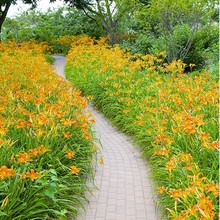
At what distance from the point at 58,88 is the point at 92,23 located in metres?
15.9

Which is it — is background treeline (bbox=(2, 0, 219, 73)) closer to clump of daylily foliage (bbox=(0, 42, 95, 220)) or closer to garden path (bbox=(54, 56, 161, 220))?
garden path (bbox=(54, 56, 161, 220))

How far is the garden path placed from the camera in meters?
3.40

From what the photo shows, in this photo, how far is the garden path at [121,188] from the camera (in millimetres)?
3404

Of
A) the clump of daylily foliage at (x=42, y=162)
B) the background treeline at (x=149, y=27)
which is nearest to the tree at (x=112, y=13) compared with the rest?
the background treeline at (x=149, y=27)

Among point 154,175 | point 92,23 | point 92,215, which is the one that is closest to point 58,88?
point 154,175

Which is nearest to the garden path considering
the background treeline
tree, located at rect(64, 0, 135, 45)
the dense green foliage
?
the background treeline

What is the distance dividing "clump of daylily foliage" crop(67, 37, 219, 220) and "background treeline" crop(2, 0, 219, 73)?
192 cm

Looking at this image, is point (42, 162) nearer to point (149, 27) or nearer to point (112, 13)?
point (149, 27)

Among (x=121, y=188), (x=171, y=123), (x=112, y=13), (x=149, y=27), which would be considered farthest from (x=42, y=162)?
(x=112, y=13)

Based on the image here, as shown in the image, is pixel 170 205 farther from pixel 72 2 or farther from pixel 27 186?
pixel 72 2

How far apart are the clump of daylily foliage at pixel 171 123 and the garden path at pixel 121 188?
16cm

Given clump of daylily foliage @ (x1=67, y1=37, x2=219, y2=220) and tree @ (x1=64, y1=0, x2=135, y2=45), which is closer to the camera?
clump of daylily foliage @ (x1=67, y1=37, x2=219, y2=220)

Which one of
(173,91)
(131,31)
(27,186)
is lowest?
(27,186)

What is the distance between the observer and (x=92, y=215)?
133 inches
